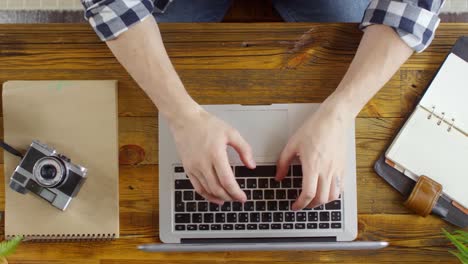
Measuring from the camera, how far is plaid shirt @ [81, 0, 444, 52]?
841 millimetres

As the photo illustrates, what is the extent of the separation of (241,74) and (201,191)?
0.24 meters

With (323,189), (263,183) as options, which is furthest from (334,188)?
(263,183)

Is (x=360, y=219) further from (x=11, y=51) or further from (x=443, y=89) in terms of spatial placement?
(x=11, y=51)

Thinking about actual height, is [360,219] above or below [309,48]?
below

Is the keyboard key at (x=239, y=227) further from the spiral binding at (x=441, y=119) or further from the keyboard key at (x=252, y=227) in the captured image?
the spiral binding at (x=441, y=119)

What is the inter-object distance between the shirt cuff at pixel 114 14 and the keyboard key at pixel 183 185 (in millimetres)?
282

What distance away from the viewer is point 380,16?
35.1 inches

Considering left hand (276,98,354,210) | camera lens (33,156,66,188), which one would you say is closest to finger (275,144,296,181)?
left hand (276,98,354,210)

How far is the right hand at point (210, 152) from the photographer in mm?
855

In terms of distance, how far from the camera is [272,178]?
0.95 m

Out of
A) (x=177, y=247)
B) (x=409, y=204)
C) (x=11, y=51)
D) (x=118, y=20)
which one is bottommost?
(x=177, y=247)

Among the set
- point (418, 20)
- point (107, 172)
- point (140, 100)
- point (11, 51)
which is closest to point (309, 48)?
point (418, 20)

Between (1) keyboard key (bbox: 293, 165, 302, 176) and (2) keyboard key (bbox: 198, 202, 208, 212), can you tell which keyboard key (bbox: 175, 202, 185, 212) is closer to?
(2) keyboard key (bbox: 198, 202, 208, 212)

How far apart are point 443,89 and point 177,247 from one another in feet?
1.87
